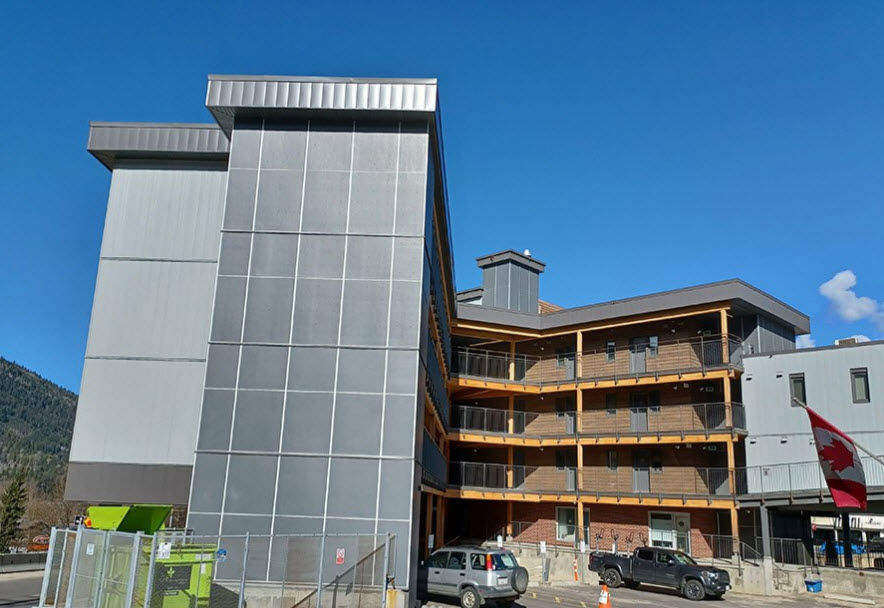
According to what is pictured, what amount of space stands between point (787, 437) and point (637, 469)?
757 centimetres

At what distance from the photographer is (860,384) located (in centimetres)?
3125

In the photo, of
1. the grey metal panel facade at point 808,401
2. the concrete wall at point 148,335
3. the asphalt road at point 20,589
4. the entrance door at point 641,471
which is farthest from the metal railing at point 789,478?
the asphalt road at point 20,589

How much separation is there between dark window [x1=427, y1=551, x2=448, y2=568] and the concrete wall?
7.59 meters

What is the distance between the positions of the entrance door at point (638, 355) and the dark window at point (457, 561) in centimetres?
1868

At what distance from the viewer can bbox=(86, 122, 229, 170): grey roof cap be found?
80.6 ft

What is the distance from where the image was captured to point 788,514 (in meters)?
34.1

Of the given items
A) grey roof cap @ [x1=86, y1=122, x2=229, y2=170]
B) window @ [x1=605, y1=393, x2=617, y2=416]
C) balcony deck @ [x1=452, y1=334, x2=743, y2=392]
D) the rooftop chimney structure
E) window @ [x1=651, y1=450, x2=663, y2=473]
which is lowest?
window @ [x1=651, y1=450, x2=663, y2=473]

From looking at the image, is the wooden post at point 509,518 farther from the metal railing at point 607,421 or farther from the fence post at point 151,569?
the fence post at point 151,569

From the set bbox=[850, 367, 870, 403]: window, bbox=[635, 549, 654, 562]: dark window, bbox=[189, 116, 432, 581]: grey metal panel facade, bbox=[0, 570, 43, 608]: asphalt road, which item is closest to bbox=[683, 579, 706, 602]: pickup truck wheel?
bbox=[635, 549, 654, 562]: dark window

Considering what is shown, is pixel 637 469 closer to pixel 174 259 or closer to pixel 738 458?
pixel 738 458

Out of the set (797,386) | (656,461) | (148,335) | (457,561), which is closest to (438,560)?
(457,561)

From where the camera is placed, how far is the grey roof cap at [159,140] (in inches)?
968

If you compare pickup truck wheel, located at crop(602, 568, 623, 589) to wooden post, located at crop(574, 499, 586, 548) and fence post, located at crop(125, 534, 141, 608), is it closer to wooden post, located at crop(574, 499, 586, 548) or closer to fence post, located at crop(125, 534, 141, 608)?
wooden post, located at crop(574, 499, 586, 548)

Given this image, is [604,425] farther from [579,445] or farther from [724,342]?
[724,342]
